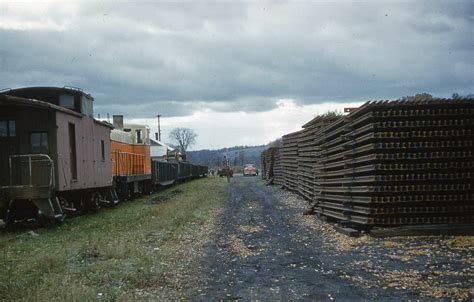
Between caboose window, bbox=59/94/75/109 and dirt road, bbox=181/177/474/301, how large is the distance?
7347 millimetres

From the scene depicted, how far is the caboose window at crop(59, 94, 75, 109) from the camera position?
16.6 m

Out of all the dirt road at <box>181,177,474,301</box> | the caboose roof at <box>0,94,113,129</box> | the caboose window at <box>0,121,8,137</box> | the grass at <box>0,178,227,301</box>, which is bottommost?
the dirt road at <box>181,177,474,301</box>

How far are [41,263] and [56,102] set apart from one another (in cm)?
908

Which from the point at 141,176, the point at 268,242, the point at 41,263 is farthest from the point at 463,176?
the point at 141,176

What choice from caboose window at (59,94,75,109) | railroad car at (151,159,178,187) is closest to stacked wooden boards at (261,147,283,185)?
railroad car at (151,159,178,187)

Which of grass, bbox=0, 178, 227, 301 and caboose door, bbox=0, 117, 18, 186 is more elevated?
caboose door, bbox=0, 117, 18, 186

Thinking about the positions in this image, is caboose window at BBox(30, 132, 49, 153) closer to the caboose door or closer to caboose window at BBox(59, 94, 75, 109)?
the caboose door

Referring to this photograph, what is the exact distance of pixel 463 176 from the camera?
1065cm

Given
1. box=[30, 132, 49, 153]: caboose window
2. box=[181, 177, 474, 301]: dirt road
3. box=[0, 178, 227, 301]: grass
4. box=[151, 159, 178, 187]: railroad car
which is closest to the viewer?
box=[181, 177, 474, 301]: dirt road

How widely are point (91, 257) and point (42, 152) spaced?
6.07m

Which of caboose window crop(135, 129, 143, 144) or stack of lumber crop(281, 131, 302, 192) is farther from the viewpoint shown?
caboose window crop(135, 129, 143, 144)

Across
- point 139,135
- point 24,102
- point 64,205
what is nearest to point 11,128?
point 24,102

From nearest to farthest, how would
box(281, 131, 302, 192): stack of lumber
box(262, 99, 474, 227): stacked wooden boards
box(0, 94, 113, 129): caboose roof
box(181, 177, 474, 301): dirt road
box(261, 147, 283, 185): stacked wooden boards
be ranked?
box(181, 177, 474, 301): dirt road → box(262, 99, 474, 227): stacked wooden boards → box(0, 94, 113, 129): caboose roof → box(281, 131, 302, 192): stack of lumber → box(261, 147, 283, 185): stacked wooden boards

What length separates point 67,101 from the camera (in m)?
16.7
